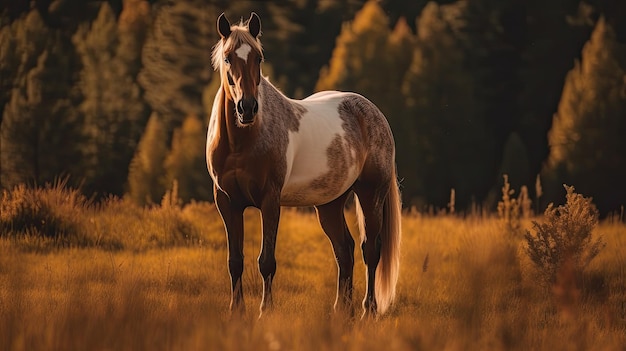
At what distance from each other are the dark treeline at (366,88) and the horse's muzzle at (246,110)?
19288 millimetres

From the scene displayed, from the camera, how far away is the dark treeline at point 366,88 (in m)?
26.6

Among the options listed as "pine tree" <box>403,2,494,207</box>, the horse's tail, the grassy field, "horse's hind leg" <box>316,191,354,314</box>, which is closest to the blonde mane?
the grassy field

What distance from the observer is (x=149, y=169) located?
1097 inches

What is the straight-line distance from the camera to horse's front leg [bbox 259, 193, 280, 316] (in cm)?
692

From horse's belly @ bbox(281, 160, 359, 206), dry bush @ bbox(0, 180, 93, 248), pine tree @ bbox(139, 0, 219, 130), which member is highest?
pine tree @ bbox(139, 0, 219, 130)

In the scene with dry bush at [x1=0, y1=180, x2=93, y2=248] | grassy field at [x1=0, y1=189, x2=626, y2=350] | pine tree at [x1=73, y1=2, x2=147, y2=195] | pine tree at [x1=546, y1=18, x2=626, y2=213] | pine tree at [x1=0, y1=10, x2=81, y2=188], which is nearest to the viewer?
grassy field at [x1=0, y1=189, x2=626, y2=350]

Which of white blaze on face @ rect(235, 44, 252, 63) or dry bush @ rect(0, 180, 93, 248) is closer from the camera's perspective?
white blaze on face @ rect(235, 44, 252, 63)

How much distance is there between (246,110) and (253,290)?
3166 mm

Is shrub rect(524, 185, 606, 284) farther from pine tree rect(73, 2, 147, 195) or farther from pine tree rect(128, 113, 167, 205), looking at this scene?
pine tree rect(73, 2, 147, 195)

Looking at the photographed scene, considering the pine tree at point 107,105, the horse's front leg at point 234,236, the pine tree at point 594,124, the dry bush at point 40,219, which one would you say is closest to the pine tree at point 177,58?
the pine tree at point 107,105

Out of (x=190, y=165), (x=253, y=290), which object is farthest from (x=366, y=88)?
(x=253, y=290)

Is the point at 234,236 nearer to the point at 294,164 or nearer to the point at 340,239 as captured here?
the point at 294,164

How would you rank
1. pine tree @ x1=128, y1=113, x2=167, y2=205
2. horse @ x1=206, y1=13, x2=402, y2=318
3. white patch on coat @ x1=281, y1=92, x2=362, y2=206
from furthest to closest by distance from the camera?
pine tree @ x1=128, y1=113, x2=167, y2=205 < white patch on coat @ x1=281, y1=92, x2=362, y2=206 < horse @ x1=206, y1=13, x2=402, y2=318

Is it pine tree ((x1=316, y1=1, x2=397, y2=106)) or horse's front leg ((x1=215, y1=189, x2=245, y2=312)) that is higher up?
pine tree ((x1=316, y1=1, x2=397, y2=106))
